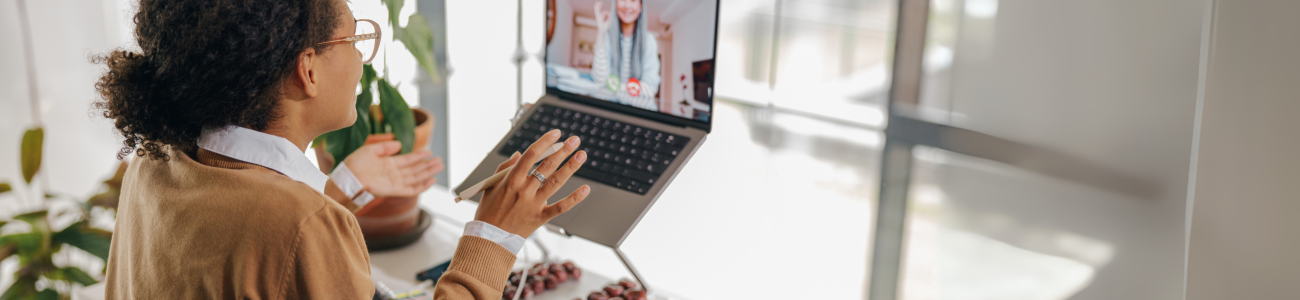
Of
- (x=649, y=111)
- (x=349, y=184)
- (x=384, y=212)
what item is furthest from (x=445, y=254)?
(x=649, y=111)

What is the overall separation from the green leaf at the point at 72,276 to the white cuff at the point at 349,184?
1.00 metres

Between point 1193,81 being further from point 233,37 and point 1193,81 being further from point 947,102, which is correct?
point 233,37

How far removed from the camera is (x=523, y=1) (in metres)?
1.60

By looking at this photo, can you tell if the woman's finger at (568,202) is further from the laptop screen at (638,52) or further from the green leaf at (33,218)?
the green leaf at (33,218)

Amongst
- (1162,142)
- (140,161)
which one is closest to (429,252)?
(140,161)

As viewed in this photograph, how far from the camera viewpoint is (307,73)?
2.64 feet

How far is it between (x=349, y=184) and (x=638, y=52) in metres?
0.49

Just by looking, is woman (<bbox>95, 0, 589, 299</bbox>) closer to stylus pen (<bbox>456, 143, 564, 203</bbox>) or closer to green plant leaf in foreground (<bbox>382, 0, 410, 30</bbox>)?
stylus pen (<bbox>456, 143, 564, 203</bbox>)

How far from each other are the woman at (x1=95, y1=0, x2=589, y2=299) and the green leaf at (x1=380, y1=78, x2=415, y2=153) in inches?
23.6

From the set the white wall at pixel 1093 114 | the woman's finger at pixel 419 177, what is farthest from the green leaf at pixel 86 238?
the white wall at pixel 1093 114

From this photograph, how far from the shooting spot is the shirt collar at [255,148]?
0.79m

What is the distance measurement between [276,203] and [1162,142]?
1063 millimetres

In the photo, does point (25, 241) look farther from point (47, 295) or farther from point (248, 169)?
point (248, 169)

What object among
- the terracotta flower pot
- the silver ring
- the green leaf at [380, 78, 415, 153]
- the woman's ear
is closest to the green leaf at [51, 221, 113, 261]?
the terracotta flower pot
